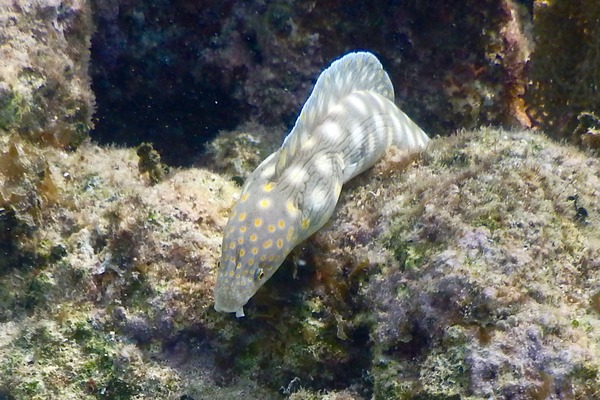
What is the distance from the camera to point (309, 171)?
350 cm

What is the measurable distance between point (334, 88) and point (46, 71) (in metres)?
2.43

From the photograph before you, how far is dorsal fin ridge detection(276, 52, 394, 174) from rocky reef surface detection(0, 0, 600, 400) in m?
0.58

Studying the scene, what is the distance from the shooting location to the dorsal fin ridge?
3494mm

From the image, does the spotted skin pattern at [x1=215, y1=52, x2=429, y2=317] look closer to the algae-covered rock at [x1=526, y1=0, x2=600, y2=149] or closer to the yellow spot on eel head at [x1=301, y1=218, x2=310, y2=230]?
the yellow spot on eel head at [x1=301, y1=218, x2=310, y2=230]

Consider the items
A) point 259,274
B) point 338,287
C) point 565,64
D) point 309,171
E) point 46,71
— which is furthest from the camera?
point 565,64

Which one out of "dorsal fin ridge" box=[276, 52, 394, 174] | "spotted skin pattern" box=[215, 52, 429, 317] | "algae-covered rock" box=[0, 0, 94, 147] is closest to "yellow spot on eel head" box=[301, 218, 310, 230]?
"spotted skin pattern" box=[215, 52, 429, 317]

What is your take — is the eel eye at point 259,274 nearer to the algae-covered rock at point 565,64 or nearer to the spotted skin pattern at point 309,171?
the spotted skin pattern at point 309,171

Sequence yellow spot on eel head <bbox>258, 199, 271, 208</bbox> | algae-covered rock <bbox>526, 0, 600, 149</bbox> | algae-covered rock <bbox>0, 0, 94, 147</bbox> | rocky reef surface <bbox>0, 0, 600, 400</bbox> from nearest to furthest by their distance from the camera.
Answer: rocky reef surface <bbox>0, 0, 600, 400</bbox>, yellow spot on eel head <bbox>258, 199, 271, 208</bbox>, algae-covered rock <bbox>0, 0, 94, 147</bbox>, algae-covered rock <bbox>526, 0, 600, 149</bbox>

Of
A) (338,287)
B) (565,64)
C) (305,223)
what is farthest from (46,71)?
(565,64)

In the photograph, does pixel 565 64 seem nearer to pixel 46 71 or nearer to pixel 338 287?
pixel 338 287

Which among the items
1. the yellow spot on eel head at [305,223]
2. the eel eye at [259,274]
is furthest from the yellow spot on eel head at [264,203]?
the eel eye at [259,274]

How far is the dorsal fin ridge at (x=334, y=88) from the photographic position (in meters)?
3.49

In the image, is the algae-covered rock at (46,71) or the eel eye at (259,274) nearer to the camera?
the eel eye at (259,274)

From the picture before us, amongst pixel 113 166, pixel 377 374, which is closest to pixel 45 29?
pixel 113 166
